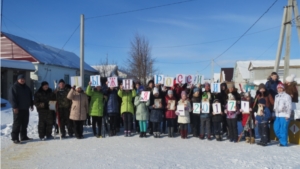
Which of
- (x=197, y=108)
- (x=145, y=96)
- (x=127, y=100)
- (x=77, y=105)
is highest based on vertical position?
(x=145, y=96)

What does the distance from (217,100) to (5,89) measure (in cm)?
1620

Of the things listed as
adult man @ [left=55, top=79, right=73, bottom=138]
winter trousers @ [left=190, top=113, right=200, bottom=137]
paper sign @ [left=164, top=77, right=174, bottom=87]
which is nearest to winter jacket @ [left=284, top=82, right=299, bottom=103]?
winter trousers @ [left=190, top=113, right=200, bottom=137]

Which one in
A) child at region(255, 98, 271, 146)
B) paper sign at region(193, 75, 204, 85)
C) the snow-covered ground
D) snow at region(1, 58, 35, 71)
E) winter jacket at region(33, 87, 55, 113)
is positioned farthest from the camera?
snow at region(1, 58, 35, 71)

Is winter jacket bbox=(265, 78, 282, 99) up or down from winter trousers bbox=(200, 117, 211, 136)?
up

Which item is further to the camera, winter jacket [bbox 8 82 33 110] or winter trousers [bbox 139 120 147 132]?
winter trousers [bbox 139 120 147 132]

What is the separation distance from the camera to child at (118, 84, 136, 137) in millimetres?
8945

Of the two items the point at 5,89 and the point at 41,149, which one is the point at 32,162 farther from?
the point at 5,89

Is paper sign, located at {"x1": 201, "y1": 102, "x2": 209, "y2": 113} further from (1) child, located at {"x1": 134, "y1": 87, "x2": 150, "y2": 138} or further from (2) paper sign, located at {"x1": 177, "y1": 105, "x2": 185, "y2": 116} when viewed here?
(1) child, located at {"x1": 134, "y1": 87, "x2": 150, "y2": 138}

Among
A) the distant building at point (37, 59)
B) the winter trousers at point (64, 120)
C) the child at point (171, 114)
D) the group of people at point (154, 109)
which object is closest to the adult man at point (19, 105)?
the group of people at point (154, 109)

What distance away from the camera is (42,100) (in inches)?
332

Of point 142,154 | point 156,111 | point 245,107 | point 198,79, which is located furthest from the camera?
point 198,79

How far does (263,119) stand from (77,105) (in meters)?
5.92

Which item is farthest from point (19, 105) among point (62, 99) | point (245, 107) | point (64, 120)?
point (245, 107)

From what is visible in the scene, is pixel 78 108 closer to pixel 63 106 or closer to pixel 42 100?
pixel 63 106
